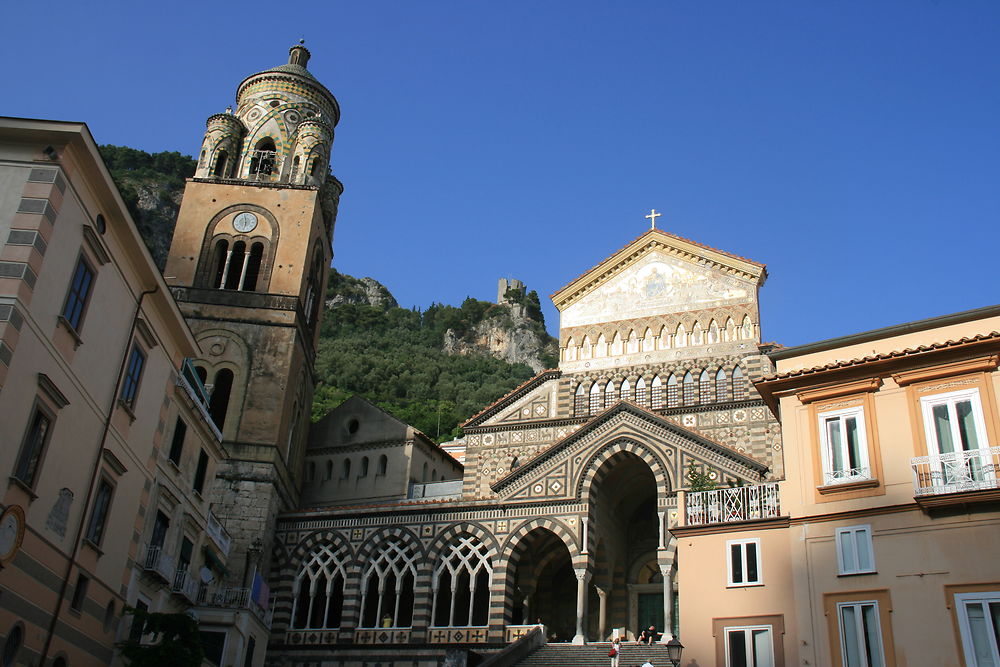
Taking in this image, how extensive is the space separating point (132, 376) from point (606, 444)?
15.0 m

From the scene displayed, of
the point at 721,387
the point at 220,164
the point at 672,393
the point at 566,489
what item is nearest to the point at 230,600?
the point at 566,489

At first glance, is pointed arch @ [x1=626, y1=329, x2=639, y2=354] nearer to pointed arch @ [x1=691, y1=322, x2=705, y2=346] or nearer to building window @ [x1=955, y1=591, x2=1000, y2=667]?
pointed arch @ [x1=691, y1=322, x2=705, y2=346]

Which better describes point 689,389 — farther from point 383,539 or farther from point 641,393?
point 383,539

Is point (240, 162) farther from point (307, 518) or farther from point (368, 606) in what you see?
point (368, 606)

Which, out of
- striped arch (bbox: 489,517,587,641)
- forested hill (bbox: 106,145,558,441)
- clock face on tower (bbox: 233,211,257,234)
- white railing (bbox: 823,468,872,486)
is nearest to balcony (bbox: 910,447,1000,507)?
white railing (bbox: 823,468,872,486)

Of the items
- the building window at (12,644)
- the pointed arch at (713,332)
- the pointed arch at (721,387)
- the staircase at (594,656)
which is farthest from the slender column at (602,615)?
the building window at (12,644)

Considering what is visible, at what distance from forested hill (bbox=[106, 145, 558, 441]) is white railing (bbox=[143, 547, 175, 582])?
142 ft

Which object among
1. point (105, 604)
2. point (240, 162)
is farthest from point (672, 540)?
point (240, 162)

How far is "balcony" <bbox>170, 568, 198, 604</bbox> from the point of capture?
22.9m

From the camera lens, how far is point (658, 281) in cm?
3728

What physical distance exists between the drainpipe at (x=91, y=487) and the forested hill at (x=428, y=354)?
46241 mm

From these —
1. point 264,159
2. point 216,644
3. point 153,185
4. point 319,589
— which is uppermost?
point 153,185

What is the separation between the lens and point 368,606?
3259cm

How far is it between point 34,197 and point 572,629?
2266 cm
